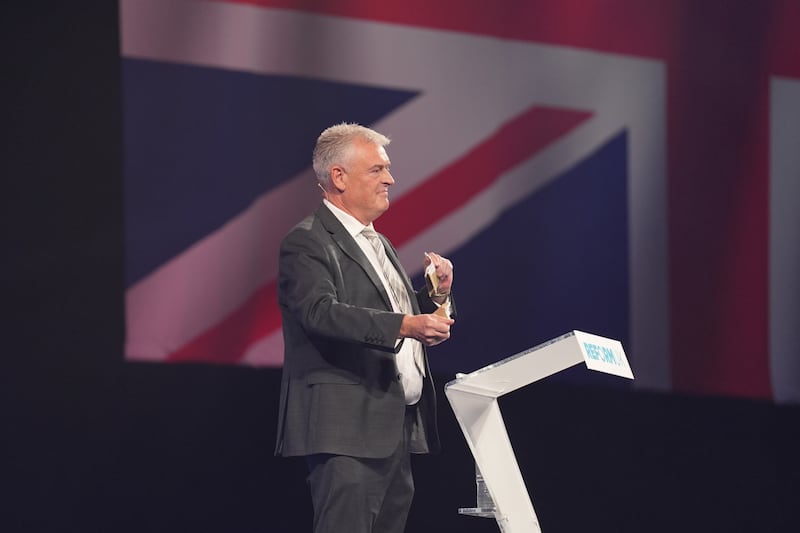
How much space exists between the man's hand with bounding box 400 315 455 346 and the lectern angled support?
105 mm

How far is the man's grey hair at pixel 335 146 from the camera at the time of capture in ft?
8.71

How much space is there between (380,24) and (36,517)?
2.02 meters

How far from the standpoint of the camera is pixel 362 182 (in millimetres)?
2648

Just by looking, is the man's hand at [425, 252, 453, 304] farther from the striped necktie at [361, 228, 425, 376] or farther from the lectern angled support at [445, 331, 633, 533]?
the lectern angled support at [445, 331, 633, 533]

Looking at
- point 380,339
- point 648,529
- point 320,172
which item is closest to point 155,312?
point 320,172

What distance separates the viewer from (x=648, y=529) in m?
4.14

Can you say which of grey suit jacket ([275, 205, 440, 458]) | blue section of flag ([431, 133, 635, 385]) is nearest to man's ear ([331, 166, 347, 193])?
grey suit jacket ([275, 205, 440, 458])

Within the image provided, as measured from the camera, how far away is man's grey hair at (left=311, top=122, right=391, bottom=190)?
2.66 metres

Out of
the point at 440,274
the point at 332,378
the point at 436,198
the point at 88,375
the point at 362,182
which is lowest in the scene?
the point at 332,378

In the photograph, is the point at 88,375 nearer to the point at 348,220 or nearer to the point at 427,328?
the point at 348,220

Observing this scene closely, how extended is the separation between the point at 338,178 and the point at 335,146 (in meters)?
0.08

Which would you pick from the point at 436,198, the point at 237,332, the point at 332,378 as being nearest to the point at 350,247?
the point at 332,378

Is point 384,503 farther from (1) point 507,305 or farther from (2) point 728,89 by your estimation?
(2) point 728,89

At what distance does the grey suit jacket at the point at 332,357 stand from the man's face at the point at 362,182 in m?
0.08
